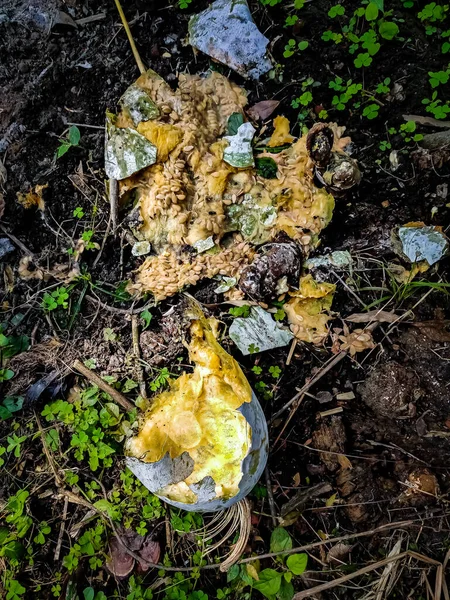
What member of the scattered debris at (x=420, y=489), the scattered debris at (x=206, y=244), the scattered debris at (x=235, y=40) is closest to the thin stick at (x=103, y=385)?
the scattered debris at (x=206, y=244)

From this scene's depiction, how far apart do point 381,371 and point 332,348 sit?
25 centimetres

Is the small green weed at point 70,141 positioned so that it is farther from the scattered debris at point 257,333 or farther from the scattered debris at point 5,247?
the scattered debris at point 257,333

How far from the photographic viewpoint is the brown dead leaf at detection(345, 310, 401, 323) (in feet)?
7.02

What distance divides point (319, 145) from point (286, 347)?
98cm

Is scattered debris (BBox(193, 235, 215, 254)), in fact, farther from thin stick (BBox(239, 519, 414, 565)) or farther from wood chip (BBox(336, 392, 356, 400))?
thin stick (BBox(239, 519, 414, 565))

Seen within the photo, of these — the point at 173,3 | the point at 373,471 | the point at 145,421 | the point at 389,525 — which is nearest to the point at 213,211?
the point at 145,421

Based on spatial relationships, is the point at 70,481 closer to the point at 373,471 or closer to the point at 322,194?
the point at 373,471

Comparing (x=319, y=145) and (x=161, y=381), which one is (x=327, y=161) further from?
(x=161, y=381)

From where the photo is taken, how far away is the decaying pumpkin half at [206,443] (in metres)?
1.79

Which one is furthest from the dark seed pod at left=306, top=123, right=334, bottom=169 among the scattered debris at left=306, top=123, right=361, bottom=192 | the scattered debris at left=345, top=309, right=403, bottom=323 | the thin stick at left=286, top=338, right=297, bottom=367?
the thin stick at left=286, top=338, right=297, bottom=367

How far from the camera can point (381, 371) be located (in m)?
2.12

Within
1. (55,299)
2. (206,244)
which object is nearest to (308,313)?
(206,244)

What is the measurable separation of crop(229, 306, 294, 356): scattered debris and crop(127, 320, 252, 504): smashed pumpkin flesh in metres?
0.24

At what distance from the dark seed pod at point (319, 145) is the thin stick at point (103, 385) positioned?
1.46m
